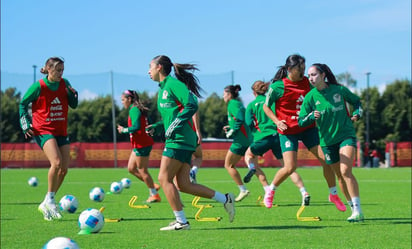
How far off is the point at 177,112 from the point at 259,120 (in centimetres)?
448

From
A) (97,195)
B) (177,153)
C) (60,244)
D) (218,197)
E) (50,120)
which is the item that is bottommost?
(97,195)

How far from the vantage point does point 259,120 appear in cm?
1177

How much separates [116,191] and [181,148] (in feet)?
26.0

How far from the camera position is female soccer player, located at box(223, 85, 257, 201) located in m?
12.5

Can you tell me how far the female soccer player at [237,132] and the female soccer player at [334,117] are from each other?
3660 mm

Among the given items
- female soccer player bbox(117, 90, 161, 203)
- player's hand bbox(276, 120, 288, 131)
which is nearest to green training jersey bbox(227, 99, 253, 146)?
female soccer player bbox(117, 90, 161, 203)

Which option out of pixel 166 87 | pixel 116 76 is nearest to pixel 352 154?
pixel 166 87

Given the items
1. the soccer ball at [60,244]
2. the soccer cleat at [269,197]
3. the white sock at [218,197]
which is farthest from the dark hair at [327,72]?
the soccer ball at [60,244]

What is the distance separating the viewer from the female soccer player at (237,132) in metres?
12.5

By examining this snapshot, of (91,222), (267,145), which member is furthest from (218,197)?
(267,145)

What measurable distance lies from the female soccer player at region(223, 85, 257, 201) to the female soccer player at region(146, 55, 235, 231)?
183 inches

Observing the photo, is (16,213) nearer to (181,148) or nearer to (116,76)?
(181,148)

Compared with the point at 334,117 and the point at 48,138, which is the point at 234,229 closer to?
the point at 334,117

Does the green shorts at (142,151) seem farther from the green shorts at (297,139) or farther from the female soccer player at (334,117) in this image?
the female soccer player at (334,117)
